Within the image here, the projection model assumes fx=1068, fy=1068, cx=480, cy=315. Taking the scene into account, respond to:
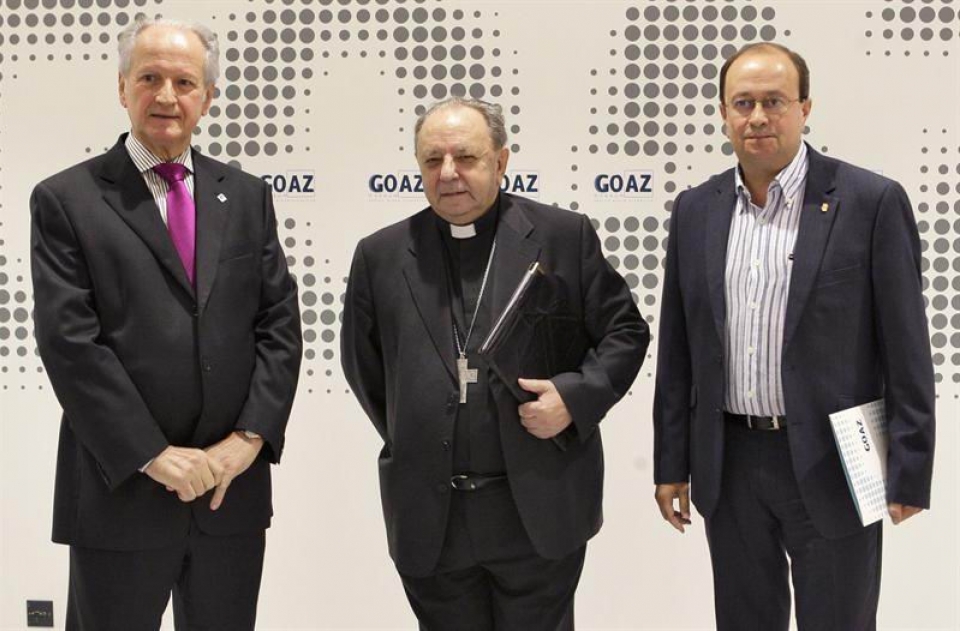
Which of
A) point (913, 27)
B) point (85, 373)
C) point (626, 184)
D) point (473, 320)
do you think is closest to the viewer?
point (85, 373)

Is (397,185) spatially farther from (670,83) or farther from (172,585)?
(172,585)

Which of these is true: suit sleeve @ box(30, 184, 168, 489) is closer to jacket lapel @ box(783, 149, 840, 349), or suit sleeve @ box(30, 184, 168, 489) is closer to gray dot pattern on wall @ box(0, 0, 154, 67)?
jacket lapel @ box(783, 149, 840, 349)

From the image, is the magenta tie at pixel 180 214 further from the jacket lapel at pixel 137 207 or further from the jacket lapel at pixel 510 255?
the jacket lapel at pixel 510 255

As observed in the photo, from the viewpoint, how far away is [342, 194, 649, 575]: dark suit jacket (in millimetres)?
2633

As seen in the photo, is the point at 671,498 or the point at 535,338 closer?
the point at 535,338

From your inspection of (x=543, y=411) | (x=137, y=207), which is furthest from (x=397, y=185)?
(x=543, y=411)

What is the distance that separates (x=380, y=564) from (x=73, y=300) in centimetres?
206

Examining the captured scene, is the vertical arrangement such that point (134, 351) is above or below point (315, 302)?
below

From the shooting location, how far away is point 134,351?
252 cm

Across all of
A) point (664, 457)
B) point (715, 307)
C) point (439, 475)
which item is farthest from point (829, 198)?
point (439, 475)

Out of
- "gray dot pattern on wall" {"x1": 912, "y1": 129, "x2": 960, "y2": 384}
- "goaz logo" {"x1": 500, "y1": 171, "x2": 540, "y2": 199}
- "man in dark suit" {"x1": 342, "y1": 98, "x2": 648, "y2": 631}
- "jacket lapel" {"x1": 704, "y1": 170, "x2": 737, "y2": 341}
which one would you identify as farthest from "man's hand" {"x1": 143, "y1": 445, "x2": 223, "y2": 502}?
"gray dot pattern on wall" {"x1": 912, "y1": 129, "x2": 960, "y2": 384}

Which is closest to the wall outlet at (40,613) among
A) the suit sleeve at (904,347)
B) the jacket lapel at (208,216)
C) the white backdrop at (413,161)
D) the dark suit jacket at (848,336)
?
the white backdrop at (413,161)

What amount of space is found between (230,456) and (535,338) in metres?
0.80

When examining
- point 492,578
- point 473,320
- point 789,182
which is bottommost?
point 492,578
